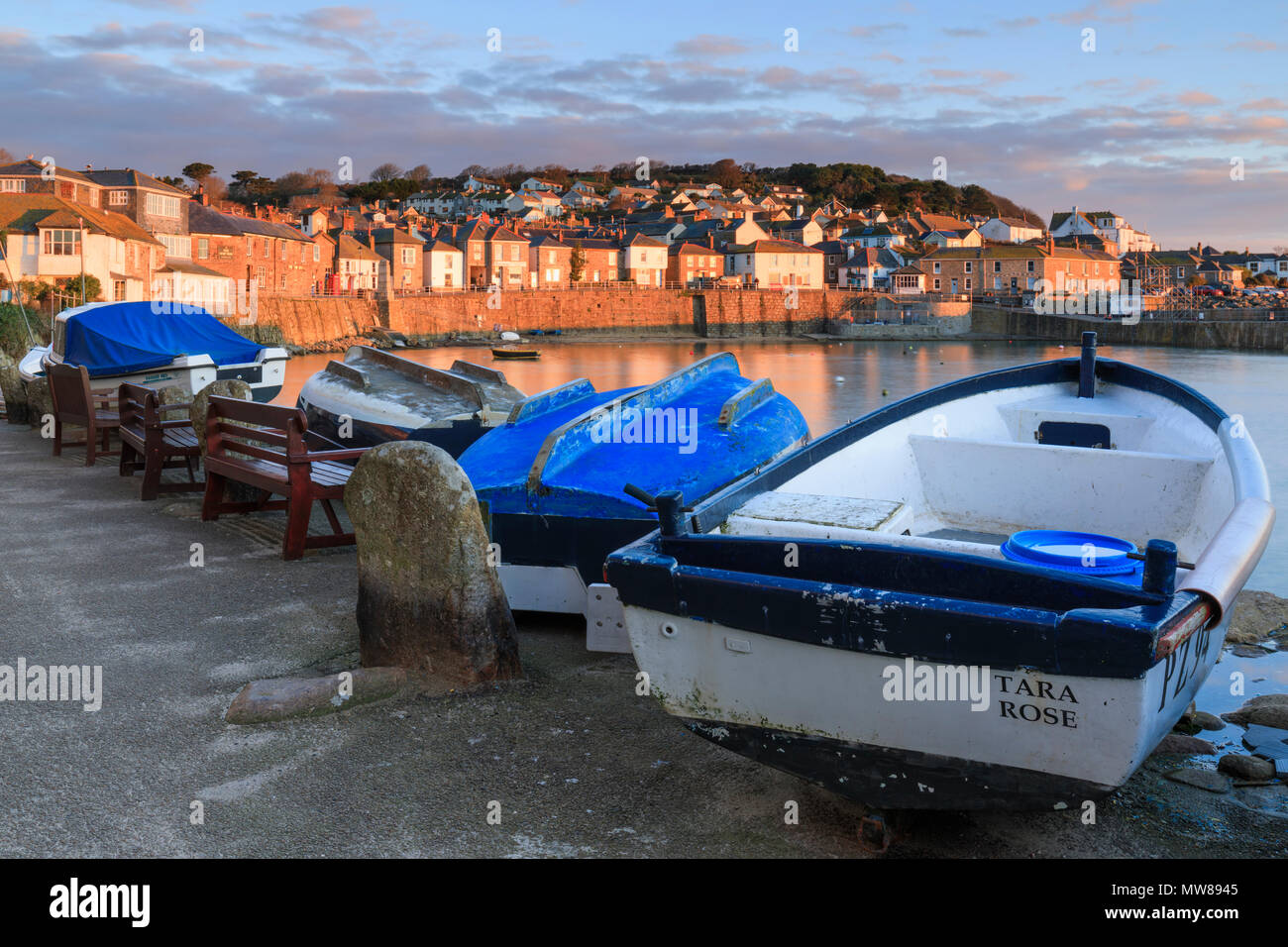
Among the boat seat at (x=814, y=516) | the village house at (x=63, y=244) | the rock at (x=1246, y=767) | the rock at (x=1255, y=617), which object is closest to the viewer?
the boat seat at (x=814, y=516)

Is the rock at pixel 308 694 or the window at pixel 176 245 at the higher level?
the window at pixel 176 245

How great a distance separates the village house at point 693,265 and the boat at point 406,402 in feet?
305

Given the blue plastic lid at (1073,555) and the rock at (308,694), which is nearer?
the blue plastic lid at (1073,555)

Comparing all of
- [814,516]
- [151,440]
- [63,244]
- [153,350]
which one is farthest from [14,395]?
[63,244]

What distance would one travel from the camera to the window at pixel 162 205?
211ft

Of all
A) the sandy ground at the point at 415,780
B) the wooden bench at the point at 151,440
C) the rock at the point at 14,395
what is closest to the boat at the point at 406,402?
the wooden bench at the point at 151,440

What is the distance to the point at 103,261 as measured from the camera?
2109 inches

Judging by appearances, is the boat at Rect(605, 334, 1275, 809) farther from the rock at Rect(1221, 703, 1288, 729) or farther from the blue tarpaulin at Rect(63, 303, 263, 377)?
the blue tarpaulin at Rect(63, 303, 263, 377)

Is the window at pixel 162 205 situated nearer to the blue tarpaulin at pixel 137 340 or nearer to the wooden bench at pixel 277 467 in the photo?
the blue tarpaulin at pixel 137 340

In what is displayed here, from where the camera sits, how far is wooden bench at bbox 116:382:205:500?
10102 millimetres

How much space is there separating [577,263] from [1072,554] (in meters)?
97.1

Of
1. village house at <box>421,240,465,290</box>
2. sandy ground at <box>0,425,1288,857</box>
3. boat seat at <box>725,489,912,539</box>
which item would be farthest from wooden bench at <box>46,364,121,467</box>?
village house at <box>421,240,465,290</box>

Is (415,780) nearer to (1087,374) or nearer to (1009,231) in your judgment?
(1087,374)

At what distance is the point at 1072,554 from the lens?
13.1 feet
